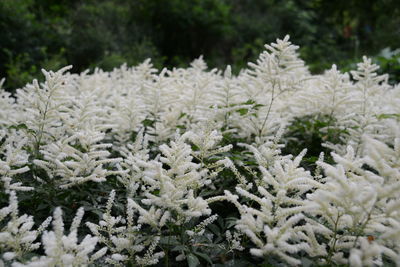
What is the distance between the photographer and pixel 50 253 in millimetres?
1796

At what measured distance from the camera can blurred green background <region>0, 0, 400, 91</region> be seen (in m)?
9.05

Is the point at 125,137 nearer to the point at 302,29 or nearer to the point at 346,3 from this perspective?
the point at 302,29

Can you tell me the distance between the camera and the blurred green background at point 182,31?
9055 mm

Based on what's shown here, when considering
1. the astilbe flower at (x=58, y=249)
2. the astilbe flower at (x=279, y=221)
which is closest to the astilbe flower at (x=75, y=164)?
the astilbe flower at (x=58, y=249)

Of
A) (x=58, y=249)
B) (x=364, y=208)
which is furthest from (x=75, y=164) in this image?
(x=364, y=208)

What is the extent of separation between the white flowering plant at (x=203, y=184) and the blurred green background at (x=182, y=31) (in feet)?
16.5

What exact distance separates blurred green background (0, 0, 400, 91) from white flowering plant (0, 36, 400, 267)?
198 inches

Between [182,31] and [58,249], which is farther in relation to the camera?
[182,31]

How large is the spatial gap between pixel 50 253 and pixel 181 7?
38.0 ft

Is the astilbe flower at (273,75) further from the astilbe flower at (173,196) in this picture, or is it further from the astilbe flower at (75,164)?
the astilbe flower at (75,164)

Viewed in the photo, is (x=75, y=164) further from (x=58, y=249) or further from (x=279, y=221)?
(x=279, y=221)

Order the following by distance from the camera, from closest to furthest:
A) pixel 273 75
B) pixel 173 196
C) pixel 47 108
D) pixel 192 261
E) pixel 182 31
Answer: pixel 192 261 < pixel 173 196 < pixel 47 108 < pixel 273 75 < pixel 182 31

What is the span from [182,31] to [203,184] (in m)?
11.2

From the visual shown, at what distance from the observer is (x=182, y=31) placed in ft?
42.9
